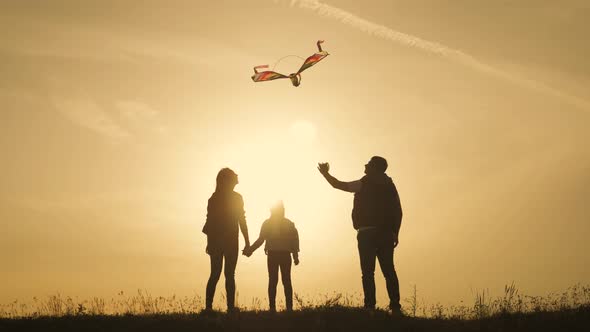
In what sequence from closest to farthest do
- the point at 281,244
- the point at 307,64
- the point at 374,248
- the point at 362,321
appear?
1. the point at 362,321
2. the point at 374,248
3. the point at 281,244
4. the point at 307,64

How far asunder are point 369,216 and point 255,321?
8.50 feet

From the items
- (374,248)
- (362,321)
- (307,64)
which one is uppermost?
(307,64)

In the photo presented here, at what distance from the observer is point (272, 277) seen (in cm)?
1430

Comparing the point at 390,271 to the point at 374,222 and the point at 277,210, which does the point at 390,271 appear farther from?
the point at 277,210

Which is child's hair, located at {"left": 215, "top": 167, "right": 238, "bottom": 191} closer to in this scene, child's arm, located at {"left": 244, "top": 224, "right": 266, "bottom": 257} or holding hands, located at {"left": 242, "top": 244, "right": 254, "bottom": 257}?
holding hands, located at {"left": 242, "top": 244, "right": 254, "bottom": 257}

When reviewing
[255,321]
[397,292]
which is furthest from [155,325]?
[397,292]

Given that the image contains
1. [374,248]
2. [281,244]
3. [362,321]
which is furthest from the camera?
[281,244]

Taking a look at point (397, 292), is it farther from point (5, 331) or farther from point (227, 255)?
point (5, 331)

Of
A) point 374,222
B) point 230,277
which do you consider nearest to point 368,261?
point 374,222

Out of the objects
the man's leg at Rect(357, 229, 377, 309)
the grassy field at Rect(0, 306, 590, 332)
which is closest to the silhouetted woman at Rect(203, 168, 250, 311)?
the grassy field at Rect(0, 306, 590, 332)

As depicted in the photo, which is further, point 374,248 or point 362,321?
point 374,248

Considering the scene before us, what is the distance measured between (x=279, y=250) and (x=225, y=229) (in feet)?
6.90

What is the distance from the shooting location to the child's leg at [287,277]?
46.8 feet

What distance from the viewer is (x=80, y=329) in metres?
11.4
